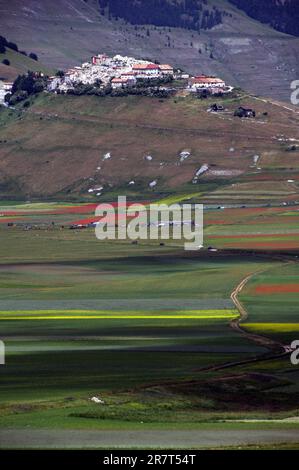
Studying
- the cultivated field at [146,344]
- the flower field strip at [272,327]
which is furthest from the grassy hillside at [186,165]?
the flower field strip at [272,327]

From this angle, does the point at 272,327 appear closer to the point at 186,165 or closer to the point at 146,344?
the point at 146,344

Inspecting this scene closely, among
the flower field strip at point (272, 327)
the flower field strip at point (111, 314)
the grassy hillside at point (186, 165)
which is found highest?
the flower field strip at point (272, 327)

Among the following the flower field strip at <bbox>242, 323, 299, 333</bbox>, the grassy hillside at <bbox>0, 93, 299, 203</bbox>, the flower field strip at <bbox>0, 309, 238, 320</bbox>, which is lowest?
the grassy hillside at <bbox>0, 93, 299, 203</bbox>

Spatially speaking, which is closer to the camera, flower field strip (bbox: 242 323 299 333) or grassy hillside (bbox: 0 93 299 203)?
flower field strip (bbox: 242 323 299 333)

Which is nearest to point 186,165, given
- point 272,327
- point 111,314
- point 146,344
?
point 111,314

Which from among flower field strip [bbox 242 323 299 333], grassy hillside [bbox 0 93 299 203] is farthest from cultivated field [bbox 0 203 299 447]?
grassy hillside [bbox 0 93 299 203]

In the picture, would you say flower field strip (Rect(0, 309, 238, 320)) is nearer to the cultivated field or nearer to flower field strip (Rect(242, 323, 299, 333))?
the cultivated field

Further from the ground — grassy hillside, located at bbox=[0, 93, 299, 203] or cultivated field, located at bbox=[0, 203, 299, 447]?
cultivated field, located at bbox=[0, 203, 299, 447]

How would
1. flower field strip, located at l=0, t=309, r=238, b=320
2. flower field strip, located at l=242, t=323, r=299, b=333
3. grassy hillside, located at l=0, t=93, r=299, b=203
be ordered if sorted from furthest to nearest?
grassy hillside, located at l=0, t=93, r=299, b=203
flower field strip, located at l=0, t=309, r=238, b=320
flower field strip, located at l=242, t=323, r=299, b=333

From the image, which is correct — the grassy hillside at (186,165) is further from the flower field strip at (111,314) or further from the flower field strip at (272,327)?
the flower field strip at (272,327)

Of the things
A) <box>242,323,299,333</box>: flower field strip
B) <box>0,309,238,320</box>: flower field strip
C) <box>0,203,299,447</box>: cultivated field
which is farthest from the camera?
<box>0,309,238,320</box>: flower field strip

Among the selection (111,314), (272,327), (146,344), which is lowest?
(111,314)

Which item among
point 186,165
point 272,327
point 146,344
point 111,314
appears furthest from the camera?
point 186,165
